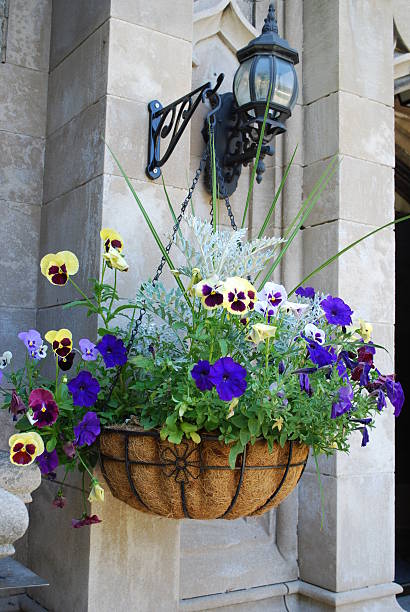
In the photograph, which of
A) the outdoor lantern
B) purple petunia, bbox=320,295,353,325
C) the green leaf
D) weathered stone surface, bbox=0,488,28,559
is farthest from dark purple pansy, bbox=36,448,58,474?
the outdoor lantern

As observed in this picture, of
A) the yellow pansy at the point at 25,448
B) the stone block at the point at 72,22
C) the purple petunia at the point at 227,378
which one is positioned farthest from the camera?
the stone block at the point at 72,22

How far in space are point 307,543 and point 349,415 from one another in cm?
115

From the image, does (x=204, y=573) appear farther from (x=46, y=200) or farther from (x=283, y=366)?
(x=46, y=200)

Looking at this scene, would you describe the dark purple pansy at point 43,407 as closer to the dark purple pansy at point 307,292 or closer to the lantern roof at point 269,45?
the dark purple pansy at point 307,292

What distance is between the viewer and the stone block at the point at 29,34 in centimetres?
239

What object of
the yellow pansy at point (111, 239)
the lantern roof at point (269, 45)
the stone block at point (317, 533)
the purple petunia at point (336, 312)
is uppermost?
the lantern roof at point (269, 45)

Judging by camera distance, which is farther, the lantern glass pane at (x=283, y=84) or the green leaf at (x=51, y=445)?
the lantern glass pane at (x=283, y=84)

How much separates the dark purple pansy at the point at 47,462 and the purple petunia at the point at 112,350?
0.25m

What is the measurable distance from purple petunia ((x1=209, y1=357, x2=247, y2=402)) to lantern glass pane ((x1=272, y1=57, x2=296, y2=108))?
1.16 metres

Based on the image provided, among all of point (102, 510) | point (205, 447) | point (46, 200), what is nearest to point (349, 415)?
point (205, 447)

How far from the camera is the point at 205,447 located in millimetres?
1561

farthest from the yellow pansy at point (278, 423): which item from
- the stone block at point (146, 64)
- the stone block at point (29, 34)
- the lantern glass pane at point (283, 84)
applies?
the stone block at point (29, 34)

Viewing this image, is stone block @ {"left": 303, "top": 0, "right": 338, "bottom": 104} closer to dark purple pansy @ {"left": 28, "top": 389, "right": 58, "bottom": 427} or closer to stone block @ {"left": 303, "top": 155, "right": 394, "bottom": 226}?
stone block @ {"left": 303, "top": 155, "right": 394, "bottom": 226}

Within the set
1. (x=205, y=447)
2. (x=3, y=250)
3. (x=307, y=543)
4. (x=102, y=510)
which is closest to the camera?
(x=205, y=447)
